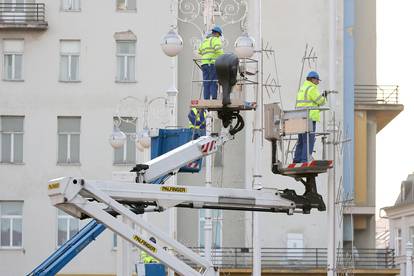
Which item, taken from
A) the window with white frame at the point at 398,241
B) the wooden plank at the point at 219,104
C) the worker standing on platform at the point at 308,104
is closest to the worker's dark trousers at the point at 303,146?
the worker standing on platform at the point at 308,104

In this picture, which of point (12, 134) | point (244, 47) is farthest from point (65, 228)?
point (244, 47)

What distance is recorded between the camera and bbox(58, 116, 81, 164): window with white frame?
61562 millimetres

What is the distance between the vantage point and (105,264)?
60.5 meters

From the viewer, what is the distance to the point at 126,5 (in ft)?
203

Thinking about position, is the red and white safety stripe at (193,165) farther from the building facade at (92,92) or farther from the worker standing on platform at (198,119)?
the building facade at (92,92)

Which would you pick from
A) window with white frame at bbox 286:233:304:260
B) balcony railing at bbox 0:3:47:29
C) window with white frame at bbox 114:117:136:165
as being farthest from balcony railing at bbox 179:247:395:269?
balcony railing at bbox 0:3:47:29

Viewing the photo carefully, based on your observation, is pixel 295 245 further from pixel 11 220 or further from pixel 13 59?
pixel 13 59

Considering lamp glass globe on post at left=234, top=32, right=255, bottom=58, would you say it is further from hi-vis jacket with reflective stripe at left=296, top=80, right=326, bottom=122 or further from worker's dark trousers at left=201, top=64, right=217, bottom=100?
hi-vis jacket with reflective stripe at left=296, top=80, right=326, bottom=122

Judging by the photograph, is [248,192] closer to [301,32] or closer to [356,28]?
[301,32]

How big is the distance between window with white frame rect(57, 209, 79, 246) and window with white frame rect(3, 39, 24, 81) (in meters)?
6.66

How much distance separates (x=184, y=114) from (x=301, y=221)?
7.10 meters

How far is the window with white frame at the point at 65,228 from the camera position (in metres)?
61.0

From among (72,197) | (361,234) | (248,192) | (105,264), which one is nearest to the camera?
(72,197)

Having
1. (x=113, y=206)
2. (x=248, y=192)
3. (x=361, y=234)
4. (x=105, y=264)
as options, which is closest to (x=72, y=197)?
(x=113, y=206)
